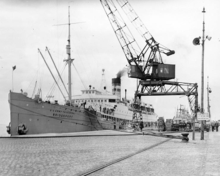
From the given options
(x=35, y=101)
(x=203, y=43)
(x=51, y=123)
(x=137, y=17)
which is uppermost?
(x=137, y=17)

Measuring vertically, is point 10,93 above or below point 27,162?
above

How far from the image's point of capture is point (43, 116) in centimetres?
3189

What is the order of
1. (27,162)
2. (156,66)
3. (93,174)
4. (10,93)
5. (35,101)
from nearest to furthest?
(93,174) → (27,162) → (10,93) → (35,101) → (156,66)

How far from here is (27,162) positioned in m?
11.1

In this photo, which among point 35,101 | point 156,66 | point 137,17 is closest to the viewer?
point 35,101

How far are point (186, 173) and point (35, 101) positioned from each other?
23.9 meters

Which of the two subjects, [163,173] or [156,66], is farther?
[156,66]

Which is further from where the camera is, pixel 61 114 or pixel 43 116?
pixel 61 114

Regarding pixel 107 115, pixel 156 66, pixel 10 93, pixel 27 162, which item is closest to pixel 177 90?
pixel 156 66

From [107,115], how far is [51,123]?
1500 centimetres

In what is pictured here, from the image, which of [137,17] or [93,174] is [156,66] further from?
[93,174]

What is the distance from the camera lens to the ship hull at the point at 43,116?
97.6 feet

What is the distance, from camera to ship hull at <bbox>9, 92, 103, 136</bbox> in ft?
97.6

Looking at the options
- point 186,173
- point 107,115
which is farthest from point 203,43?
point 107,115
